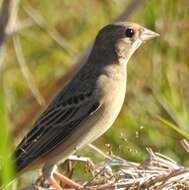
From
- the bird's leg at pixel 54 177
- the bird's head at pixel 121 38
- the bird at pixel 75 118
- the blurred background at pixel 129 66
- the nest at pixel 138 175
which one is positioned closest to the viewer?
the nest at pixel 138 175

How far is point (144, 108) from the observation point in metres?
8.37

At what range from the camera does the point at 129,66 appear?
895 centimetres

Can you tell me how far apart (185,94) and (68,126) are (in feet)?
5.58

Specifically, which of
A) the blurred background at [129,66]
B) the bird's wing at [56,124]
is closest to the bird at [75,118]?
the bird's wing at [56,124]

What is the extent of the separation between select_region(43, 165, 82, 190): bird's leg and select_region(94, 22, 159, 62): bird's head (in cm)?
119

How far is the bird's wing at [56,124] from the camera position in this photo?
684 centimetres

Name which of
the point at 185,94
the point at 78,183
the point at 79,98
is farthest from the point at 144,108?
the point at 78,183

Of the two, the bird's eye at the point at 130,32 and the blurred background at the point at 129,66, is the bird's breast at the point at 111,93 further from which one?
the bird's eye at the point at 130,32

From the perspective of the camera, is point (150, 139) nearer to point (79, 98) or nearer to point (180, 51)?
point (79, 98)

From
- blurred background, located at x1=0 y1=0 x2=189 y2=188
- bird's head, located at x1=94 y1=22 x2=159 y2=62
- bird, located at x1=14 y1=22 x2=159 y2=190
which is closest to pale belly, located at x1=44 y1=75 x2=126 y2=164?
bird, located at x1=14 y1=22 x2=159 y2=190

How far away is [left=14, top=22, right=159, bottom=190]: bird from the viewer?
22.4ft

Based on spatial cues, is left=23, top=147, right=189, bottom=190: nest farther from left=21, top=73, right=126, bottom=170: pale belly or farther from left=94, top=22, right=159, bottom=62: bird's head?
left=94, top=22, right=159, bottom=62: bird's head

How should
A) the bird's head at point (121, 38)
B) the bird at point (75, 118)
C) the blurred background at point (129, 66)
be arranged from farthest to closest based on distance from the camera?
the blurred background at point (129, 66), the bird's head at point (121, 38), the bird at point (75, 118)

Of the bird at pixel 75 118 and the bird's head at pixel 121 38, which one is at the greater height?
the bird's head at pixel 121 38
